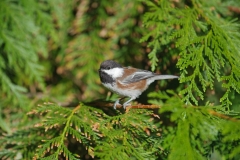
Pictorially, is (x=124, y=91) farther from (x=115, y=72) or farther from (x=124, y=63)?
(x=124, y=63)

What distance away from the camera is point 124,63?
3.11 metres

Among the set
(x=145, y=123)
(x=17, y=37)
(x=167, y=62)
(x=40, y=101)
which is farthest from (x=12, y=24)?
(x=145, y=123)

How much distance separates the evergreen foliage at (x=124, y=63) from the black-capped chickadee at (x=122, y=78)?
0.46 feet


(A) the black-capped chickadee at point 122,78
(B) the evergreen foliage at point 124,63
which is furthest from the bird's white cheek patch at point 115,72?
(B) the evergreen foliage at point 124,63

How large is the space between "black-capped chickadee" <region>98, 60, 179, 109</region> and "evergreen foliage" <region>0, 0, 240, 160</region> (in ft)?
0.46

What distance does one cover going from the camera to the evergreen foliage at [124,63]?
5.50ft

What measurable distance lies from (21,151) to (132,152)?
872 millimetres

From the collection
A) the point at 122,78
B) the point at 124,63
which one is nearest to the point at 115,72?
the point at 122,78

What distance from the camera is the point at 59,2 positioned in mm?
2986

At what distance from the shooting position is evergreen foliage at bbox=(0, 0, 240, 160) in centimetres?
168

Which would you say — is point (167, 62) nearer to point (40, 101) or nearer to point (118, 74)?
point (118, 74)

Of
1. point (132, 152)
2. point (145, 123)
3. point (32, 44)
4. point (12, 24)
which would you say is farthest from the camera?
point (32, 44)

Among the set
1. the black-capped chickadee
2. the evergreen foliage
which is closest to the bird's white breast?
the black-capped chickadee

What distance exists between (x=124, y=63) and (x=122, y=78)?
1.79 ft
